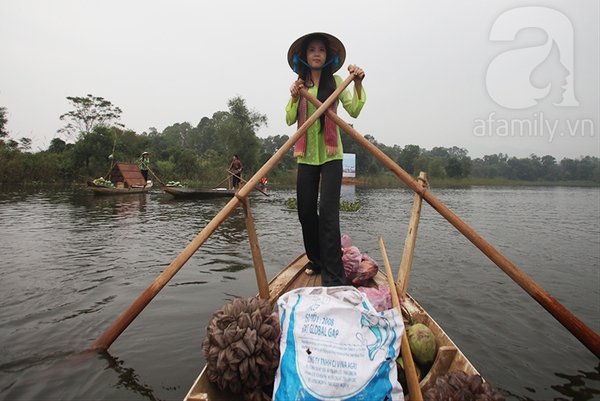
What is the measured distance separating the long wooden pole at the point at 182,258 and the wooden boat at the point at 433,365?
71 centimetres

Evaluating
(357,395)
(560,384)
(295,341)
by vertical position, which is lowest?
(560,384)

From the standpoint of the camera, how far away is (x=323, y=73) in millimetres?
2984

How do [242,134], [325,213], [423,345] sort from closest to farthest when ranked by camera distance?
[423,345] < [325,213] < [242,134]

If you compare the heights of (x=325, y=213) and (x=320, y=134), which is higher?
(x=320, y=134)

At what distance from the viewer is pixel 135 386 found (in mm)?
2270

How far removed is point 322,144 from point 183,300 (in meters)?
2.25

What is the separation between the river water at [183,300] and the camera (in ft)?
7.92

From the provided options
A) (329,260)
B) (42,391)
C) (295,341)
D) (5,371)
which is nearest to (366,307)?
(295,341)

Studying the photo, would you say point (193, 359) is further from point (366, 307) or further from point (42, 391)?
point (366, 307)

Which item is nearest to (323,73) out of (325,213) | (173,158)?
(325,213)

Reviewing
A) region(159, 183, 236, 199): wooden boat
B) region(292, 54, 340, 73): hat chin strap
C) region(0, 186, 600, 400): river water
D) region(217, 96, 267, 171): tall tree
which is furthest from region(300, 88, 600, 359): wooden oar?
region(217, 96, 267, 171): tall tree

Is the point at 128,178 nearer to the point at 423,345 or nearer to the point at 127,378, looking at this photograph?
the point at 127,378

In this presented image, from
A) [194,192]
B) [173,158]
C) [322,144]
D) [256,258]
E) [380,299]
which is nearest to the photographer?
[380,299]

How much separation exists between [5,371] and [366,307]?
2.44 m
